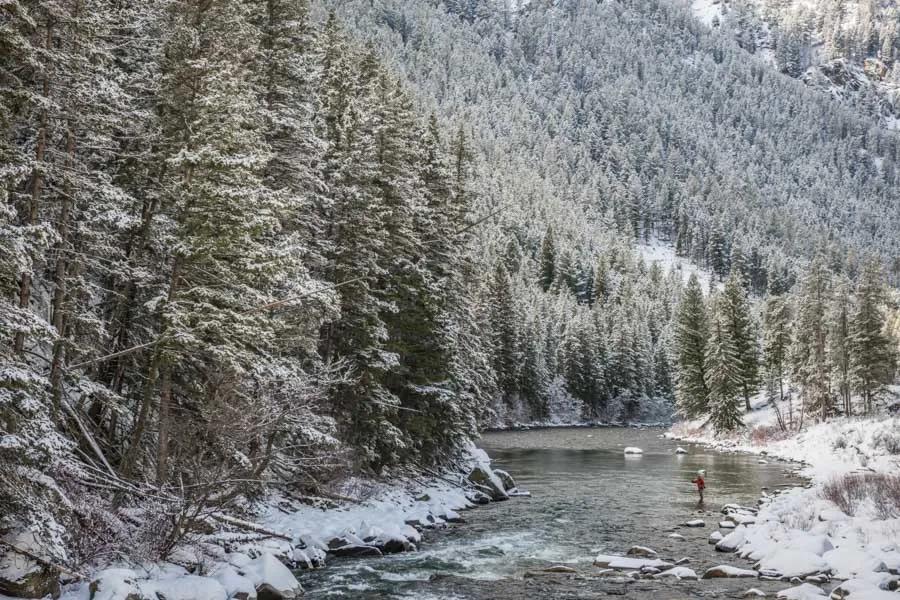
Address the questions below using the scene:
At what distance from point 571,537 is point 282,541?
29.7 feet

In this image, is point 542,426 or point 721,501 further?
point 542,426

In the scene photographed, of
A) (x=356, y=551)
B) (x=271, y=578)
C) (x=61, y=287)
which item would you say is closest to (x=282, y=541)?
(x=356, y=551)

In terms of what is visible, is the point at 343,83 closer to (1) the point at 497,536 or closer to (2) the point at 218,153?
(2) the point at 218,153

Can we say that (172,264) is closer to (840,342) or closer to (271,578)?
(271,578)

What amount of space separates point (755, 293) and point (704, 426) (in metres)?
128

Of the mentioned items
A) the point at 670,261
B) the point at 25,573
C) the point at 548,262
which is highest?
the point at 670,261

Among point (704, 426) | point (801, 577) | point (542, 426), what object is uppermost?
point (801, 577)

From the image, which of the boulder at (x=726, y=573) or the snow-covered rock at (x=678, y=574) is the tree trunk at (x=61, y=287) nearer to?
the snow-covered rock at (x=678, y=574)

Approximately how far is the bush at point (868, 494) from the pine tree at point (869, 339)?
111 feet

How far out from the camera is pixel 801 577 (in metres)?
16.0

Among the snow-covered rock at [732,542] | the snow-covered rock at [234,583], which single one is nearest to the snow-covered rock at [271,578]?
the snow-covered rock at [234,583]

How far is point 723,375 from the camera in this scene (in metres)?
56.6

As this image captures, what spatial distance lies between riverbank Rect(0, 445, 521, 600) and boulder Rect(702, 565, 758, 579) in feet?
25.6

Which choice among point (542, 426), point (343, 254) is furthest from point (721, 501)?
point (542, 426)
